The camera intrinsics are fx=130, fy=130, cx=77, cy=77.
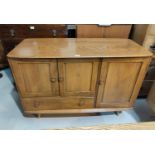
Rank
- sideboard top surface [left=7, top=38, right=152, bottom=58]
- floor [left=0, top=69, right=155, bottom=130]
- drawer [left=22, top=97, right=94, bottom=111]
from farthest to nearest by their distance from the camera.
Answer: floor [left=0, top=69, right=155, bottom=130] → drawer [left=22, top=97, right=94, bottom=111] → sideboard top surface [left=7, top=38, right=152, bottom=58]

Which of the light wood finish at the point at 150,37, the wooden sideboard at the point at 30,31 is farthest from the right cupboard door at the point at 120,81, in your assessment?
the wooden sideboard at the point at 30,31

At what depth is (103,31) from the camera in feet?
5.17

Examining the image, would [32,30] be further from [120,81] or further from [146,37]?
[146,37]

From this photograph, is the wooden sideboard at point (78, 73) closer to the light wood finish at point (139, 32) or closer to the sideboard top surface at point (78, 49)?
the sideboard top surface at point (78, 49)

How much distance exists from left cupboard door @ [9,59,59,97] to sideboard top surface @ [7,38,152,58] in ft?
0.27

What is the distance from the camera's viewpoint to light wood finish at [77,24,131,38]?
1534 mm

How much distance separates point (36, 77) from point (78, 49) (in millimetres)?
499

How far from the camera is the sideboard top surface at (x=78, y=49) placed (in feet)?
3.84

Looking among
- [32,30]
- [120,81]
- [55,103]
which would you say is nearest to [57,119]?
[55,103]

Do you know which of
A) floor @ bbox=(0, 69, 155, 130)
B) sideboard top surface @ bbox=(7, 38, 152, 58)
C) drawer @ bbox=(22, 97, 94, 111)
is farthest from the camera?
floor @ bbox=(0, 69, 155, 130)

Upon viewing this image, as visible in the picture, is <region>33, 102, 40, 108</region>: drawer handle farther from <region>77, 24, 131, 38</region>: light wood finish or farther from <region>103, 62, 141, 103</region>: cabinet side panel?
<region>77, 24, 131, 38</region>: light wood finish

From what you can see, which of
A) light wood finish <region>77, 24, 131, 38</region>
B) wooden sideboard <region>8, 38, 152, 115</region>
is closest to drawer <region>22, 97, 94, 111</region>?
wooden sideboard <region>8, 38, 152, 115</region>

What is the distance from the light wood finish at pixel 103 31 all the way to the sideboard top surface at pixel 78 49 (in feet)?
0.32
